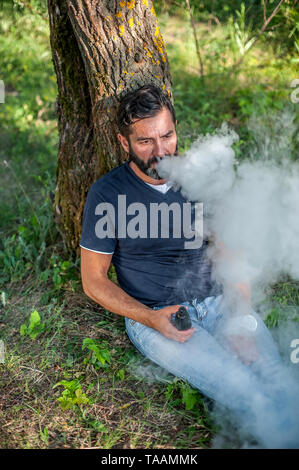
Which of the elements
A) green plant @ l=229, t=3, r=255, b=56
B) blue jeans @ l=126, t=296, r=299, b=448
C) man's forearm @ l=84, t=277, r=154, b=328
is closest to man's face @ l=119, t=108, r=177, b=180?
man's forearm @ l=84, t=277, r=154, b=328

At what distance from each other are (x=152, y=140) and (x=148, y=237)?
0.50 meters

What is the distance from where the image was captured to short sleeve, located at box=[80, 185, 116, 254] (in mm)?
2246

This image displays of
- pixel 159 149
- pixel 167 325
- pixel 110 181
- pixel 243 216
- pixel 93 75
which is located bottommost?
pixel 167 325

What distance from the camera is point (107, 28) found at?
7.67 feet

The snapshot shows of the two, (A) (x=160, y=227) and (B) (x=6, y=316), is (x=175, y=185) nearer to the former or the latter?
(A) (x=160, y=227)

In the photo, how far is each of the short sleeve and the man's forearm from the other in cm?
19

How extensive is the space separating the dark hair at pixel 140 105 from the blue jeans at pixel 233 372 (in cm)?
100

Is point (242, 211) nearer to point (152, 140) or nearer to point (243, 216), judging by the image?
point (243, 216)

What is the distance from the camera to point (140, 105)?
2.25m

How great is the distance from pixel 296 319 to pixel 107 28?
195cm

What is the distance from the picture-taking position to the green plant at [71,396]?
2.21 metres

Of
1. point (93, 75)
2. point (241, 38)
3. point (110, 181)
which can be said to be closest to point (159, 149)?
point (110, 181)

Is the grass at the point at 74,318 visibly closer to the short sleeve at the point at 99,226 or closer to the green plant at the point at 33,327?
the green plant at the point at 33,327

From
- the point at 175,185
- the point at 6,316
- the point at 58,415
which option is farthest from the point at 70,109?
the point at 58,415
